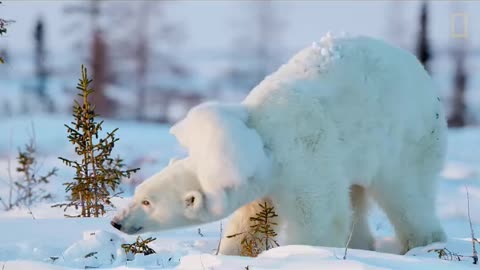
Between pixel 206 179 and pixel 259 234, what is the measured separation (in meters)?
0.83

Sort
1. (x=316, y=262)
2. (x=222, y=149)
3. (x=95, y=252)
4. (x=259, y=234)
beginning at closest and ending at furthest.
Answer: (x=316, y=262)
(x=95, y=252)
(x=222, y=149)
(x=259, y=234)

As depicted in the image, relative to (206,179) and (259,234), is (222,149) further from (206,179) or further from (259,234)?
(259,234)

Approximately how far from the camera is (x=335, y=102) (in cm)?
647

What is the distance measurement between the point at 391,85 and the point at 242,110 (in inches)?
55.0

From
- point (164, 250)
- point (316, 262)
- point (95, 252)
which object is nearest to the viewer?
point (316, 262)

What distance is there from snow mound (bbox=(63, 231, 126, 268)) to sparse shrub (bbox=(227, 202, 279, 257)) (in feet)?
2.69

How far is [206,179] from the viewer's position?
590cm

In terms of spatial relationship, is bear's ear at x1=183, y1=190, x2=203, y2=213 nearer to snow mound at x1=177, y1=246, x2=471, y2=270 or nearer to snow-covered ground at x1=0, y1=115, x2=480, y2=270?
snow-covered ground at x1=0, y1=115, x2=480, y2=270

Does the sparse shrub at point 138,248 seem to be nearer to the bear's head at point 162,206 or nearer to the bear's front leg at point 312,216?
the bear's head at point 162,206

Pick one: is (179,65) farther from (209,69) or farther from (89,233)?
(89,233)

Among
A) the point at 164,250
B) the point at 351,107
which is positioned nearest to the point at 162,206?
the point at 164,250

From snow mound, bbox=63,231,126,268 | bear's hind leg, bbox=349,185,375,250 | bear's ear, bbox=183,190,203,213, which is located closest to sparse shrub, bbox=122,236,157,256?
snow mound, bbox=63,231,126,268

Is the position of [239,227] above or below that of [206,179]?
below

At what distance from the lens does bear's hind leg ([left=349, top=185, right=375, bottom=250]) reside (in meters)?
7.47
